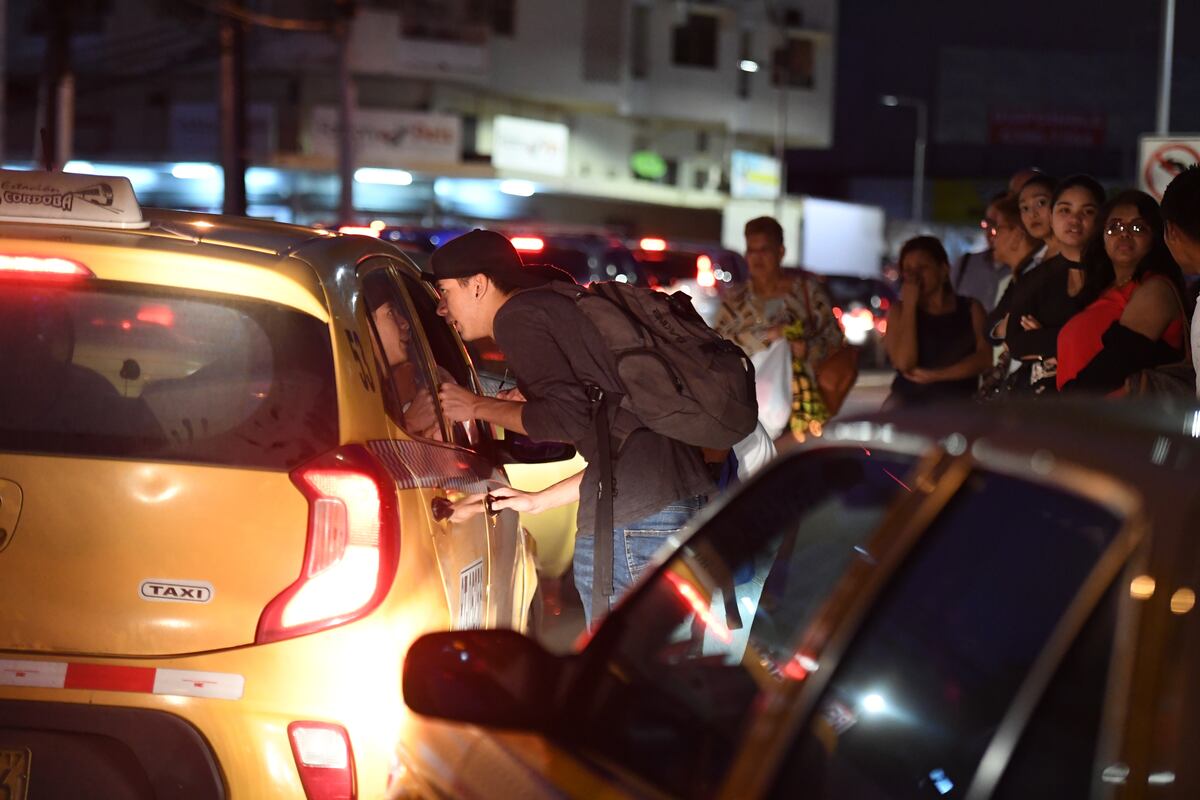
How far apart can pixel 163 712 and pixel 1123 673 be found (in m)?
2.38

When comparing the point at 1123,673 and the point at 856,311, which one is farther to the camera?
the point at 856,311

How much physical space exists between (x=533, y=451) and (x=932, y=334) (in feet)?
12.4

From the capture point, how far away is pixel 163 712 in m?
3.71

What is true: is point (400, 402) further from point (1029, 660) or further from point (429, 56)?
point (429, 56)

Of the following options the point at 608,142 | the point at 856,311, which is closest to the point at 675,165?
the point at 608,142

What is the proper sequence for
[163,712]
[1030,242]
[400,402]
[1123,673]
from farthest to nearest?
1. [1030,242]
2. [400,402]
3. [163,712]
4. [1123,673]

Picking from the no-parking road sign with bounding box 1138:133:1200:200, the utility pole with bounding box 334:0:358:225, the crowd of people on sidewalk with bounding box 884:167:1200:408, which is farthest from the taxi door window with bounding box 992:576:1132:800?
the utility pole with bounding box 334:0:358:225

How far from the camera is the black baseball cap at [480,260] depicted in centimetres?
468

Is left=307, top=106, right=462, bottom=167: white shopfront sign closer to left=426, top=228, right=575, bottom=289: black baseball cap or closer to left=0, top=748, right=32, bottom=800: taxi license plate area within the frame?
left=426, top=228, right=575, bottom=289: black baseball cap

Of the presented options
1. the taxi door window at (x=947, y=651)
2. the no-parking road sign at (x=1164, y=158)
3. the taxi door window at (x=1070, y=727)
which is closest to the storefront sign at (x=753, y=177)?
the no-parking road sign at (x=1164, y=158)

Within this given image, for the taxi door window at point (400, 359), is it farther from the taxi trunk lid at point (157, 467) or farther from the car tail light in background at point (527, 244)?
the car tail light in background at point (527, 244)

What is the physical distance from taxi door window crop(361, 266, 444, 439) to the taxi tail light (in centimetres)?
31

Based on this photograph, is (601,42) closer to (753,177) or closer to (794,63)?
(753,177)

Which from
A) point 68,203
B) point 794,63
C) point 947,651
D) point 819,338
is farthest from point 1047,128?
point 947,651
